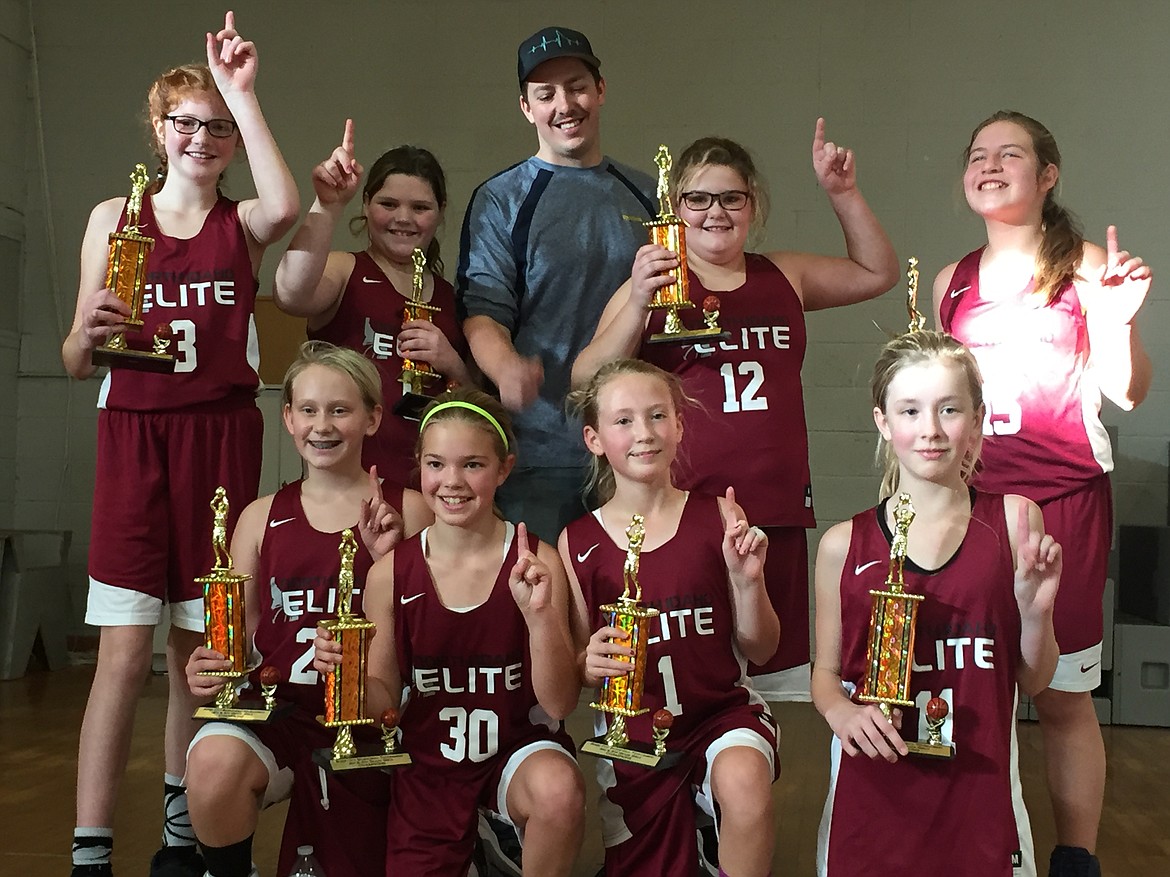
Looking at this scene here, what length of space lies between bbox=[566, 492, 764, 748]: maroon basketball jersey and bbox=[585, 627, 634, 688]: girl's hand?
0.21 m

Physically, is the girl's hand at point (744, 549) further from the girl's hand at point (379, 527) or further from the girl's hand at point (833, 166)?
the girl's hand at point (833, 166)

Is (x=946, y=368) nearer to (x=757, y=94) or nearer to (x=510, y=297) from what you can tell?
(x=510, y=297)

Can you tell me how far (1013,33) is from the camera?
5918 millimetres

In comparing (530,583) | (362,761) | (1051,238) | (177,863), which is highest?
(1051,238)

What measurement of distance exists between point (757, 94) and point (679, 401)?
3.97 metres

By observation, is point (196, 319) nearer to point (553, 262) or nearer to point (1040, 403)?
point (553, 262)

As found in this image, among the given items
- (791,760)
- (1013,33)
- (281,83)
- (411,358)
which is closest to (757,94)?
(1013,33)

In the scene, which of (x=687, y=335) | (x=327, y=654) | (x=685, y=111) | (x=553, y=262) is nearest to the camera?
(x=327, y=654)

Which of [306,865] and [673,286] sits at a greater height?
[673,286]

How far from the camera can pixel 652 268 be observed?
2.43m

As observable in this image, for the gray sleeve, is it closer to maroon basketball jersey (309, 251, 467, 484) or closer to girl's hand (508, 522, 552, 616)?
maroon basketball jersey (309, 251, 467, 484)

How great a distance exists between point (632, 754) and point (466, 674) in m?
0.44

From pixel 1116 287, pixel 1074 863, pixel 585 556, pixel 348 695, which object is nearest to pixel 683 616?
pixel 585 556

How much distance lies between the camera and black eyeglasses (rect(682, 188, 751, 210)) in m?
2.70
